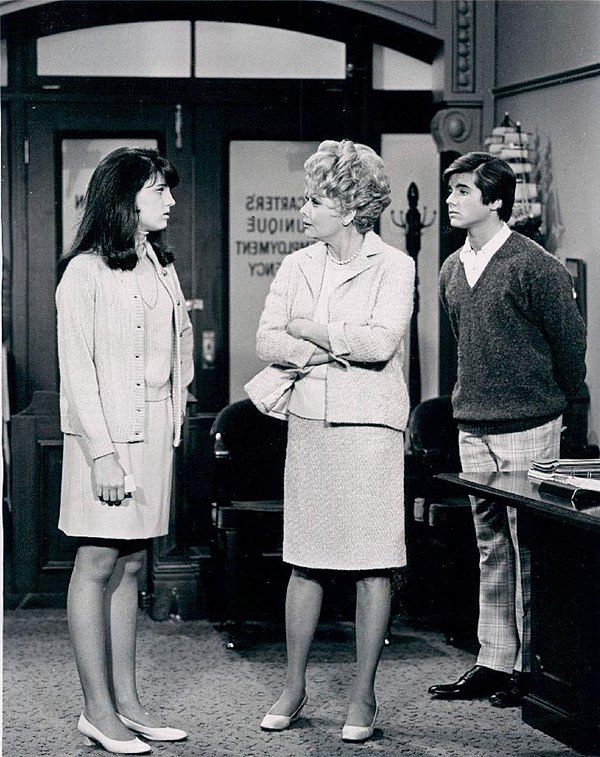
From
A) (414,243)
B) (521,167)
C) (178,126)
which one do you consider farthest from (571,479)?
(178,126)

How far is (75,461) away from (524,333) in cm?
150

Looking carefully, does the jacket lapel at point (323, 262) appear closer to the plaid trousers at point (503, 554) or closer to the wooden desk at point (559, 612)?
the wooden desk at point (559, 612)

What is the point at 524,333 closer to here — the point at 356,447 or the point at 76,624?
the point at 356,447

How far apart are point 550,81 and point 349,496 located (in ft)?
7.84

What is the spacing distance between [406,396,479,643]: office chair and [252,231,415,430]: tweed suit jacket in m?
1.25

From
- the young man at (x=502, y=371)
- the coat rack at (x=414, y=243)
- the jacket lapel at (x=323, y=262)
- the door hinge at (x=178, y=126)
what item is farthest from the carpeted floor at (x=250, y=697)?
the door hinge at (x=178, y=126)

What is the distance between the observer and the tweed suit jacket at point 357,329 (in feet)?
11.9

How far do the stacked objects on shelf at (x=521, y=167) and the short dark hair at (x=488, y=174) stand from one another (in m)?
0.98

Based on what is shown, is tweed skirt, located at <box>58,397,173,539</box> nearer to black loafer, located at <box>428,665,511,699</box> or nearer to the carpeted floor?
the carpeted floor

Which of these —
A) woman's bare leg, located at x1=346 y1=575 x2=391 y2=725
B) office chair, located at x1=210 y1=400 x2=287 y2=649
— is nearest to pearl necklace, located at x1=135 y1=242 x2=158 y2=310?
woman's bare leg, located at x1=346 y1=575 x2=391 y2=725

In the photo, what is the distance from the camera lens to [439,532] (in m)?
5.01

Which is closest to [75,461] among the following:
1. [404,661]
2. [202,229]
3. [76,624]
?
[76,624]

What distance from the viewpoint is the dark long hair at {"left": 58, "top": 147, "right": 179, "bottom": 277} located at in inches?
139

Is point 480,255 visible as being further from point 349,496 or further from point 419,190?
point 419,190
